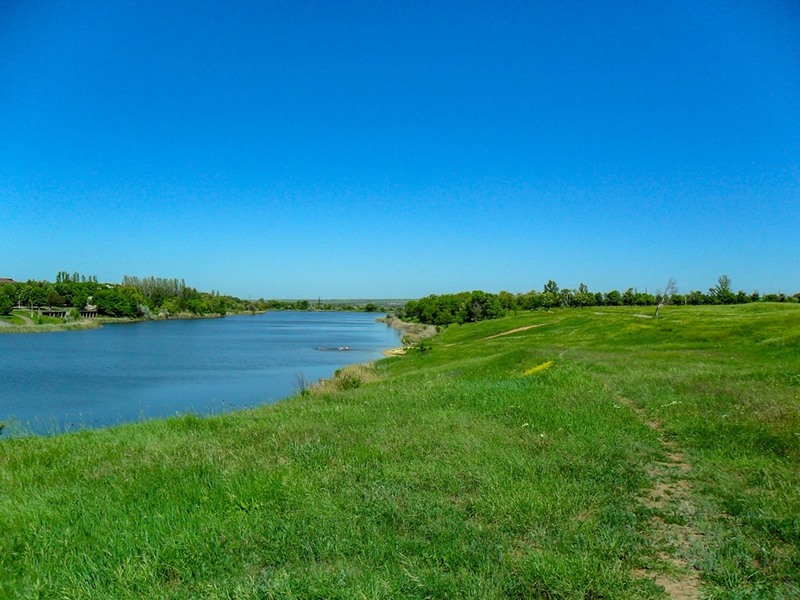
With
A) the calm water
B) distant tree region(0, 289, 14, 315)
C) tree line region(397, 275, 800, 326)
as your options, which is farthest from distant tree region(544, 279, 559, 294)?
distant tree region(0, 289, 14, 315)

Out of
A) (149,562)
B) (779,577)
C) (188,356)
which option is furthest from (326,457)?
(188,356)

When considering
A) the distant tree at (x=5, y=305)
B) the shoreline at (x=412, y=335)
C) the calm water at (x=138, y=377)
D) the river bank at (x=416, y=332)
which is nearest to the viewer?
the calm water at (x=138, y=377)

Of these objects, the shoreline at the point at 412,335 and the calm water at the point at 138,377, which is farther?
the shoreline at the point at 412,335

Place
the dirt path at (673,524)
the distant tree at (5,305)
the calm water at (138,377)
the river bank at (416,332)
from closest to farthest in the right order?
the dirt path at (673,524) → the calm water at (138,377) → the river bank at (416,332) → the distant tree at (5,305)

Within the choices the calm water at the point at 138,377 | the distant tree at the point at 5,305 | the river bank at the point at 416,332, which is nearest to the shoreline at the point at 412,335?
the river bank at the point at 416,332

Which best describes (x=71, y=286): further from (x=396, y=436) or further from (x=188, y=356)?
(x=396, y=436)

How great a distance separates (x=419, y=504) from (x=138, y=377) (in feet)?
154

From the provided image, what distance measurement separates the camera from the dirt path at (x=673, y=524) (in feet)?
15.5

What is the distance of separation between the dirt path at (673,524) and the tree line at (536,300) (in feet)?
341

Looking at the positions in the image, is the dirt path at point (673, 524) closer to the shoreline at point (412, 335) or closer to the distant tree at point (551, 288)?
the shoreline at point (412, 335)

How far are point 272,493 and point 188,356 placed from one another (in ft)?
210

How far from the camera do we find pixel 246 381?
148 feet

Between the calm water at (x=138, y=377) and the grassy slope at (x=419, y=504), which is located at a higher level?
the grassy slope at (x=419, y=504)

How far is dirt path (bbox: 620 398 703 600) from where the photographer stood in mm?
4715
